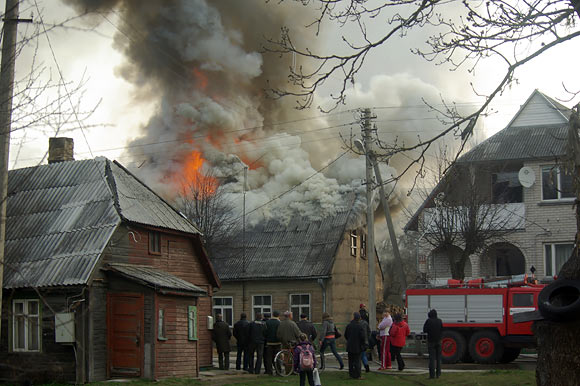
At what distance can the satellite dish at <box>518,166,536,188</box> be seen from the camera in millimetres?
35750

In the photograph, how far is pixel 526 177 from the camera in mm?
35844

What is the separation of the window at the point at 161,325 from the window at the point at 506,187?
19286 mm

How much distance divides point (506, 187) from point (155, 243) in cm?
1867

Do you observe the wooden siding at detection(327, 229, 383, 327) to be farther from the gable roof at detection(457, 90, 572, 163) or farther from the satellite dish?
the satellite dish

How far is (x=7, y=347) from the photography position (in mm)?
22016

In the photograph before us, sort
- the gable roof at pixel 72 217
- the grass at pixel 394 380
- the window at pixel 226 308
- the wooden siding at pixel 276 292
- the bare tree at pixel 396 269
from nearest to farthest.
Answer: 1. the grass at pixel 394 380
2. the gable roof at pixel 72 217
3. the wooden siding at pixel 276 292
4. the window at pixel 226 308
5. the bare tree at pixel 396 269

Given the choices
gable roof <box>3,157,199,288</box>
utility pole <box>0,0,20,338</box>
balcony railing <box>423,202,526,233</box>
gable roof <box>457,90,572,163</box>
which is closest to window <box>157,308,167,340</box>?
gable roof <box>3,157,199,288</box>

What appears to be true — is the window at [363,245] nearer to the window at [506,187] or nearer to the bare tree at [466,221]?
the bare tree at [466,221]

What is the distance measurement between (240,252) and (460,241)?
1180 centimetres

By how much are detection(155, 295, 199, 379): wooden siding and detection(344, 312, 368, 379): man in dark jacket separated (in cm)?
436

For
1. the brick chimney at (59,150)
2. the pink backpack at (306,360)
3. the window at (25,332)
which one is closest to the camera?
the pink backpack at (306,360)

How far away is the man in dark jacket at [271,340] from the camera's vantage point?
2386 centimetres

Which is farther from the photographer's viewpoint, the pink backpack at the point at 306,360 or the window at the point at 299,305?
the window at the point at 299,305

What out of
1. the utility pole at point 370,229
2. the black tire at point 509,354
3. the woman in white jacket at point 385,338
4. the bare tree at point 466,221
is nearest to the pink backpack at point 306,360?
the woman in white jacket at point 385,338
